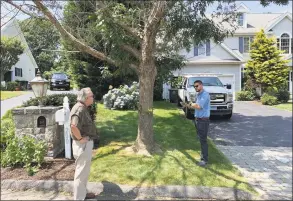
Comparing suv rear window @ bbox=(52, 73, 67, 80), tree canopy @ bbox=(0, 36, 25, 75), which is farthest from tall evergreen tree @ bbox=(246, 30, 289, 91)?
tree canopy @ bbox=(0, 36, 25, 75)

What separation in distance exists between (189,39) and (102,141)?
12.0 ft

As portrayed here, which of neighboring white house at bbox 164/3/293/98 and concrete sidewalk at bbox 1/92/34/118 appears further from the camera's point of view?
neighboring white house at bbox 164/3/293/98

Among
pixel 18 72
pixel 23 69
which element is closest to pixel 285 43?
pixel 18 72

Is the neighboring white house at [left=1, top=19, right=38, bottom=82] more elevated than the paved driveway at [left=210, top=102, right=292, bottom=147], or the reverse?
the neighboring white house at [left=1, top=19, right=38, bottom=82]

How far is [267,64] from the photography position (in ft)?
74.4

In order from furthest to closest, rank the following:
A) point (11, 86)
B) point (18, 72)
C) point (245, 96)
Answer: point (18, 72) < point (11, 86) < point (245, 96)

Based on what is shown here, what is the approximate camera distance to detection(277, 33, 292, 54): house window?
91.3 ft

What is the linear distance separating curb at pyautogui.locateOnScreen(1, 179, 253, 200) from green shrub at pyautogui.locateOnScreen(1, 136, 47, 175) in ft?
2.16

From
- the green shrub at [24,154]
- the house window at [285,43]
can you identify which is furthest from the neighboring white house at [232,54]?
the green shrub at [24,154]

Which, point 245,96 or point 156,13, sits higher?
point 156,13

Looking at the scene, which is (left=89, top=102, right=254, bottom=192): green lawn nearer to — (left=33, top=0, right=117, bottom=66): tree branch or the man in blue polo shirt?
the man in blue polo shirt

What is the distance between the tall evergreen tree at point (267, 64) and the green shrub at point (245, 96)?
3.19 feet

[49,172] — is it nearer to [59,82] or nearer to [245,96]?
[245,96]

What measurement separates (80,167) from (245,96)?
68.1 ft
